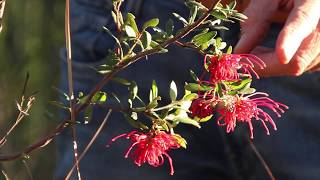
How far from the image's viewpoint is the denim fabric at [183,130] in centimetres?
119

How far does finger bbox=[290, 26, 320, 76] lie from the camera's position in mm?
943

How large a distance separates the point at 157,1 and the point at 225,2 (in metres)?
0.34

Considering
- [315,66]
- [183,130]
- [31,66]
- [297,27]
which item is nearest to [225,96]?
[297,27]

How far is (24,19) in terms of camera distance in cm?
239

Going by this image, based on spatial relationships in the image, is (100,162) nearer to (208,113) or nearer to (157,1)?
(157,1)

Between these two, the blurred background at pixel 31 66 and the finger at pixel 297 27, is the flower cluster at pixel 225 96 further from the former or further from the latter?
the blurred background at pixel 31 66

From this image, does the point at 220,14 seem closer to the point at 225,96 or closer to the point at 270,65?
the point at 225,96

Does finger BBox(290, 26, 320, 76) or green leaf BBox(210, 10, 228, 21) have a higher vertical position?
green leaf BBox(210, 10, 228, 21)

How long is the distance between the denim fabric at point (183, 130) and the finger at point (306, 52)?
0.62 ft

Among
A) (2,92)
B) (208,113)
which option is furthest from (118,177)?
(2,92)

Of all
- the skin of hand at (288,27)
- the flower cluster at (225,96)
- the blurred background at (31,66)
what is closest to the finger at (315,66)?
the skin of hand at (288,27)

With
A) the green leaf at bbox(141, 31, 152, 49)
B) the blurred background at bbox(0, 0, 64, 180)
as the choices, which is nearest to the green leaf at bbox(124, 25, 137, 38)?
the green leaf at bbox(141, 31, 152, 49)

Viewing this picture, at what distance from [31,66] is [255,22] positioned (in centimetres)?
152

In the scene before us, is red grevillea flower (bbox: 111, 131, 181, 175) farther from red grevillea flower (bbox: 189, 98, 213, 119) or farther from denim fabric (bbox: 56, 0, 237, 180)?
denim fabric (bbox: 56, 0, 237, 180)
